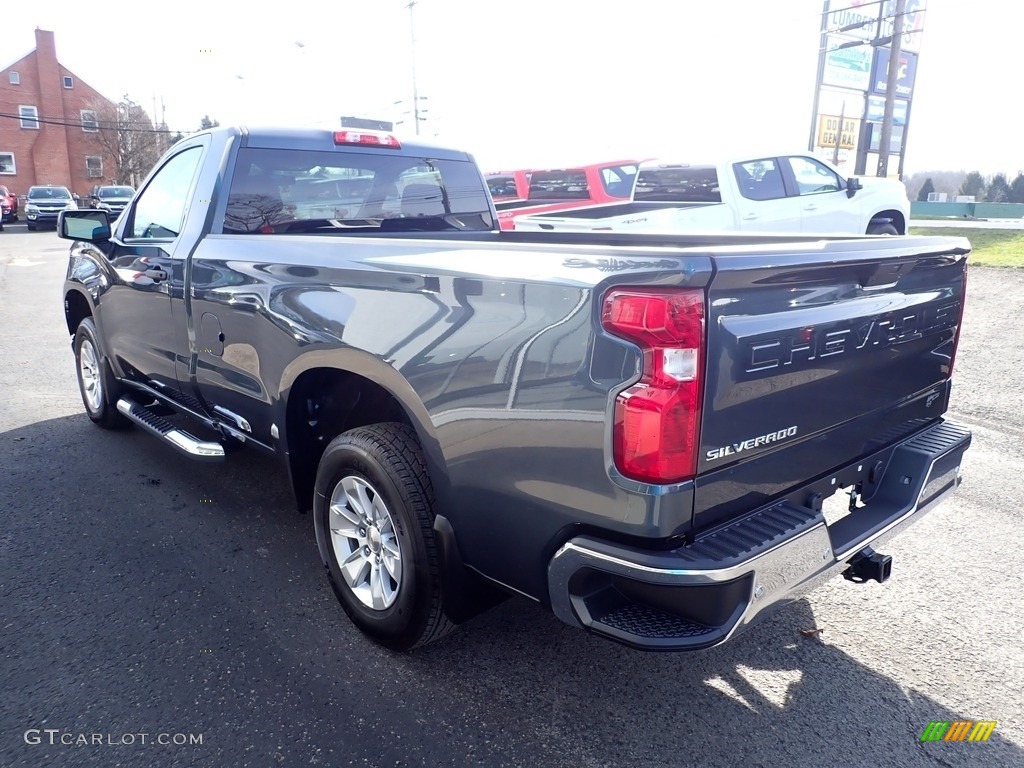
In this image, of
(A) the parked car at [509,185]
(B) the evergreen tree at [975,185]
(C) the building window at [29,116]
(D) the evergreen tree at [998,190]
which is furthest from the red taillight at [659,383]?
(B) the evergreen tree at [975,185]

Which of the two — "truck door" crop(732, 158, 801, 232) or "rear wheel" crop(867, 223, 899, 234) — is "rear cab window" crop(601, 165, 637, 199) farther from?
"rear wheel" crop(867, 223, 899, 234)

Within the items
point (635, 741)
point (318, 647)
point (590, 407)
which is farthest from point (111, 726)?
point (590, 407)

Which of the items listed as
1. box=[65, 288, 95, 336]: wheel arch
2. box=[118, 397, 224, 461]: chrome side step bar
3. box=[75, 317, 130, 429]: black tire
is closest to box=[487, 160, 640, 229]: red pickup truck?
box=[65, 288, 95, 336]: wheel arch

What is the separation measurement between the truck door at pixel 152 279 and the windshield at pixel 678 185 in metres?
7.42

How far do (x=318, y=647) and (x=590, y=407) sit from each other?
5.45 ft

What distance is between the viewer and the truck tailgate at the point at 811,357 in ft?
6.61

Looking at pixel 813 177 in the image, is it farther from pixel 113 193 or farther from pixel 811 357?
pixel 113 193

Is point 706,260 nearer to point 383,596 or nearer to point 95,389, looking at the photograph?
point 383,596

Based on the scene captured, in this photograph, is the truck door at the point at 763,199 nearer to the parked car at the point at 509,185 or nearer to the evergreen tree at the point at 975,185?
the parked car at the point at 509,185

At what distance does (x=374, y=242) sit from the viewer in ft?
9.25

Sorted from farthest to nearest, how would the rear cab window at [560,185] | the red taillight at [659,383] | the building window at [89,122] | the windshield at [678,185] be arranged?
the building window at [89,122]
the rear cab window at [560,185]
the windshield at [678,185]
the red taillight at [659,383]

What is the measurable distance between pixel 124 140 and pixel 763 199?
173 ft

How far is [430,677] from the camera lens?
2.79 meters

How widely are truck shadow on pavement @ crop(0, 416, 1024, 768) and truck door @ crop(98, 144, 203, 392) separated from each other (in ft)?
3.62
